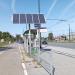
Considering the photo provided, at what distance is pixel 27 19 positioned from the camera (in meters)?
28.9

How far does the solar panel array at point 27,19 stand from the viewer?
28.3m

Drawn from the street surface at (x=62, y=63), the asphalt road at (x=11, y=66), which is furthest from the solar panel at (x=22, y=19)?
the asphalt road at (x=11, y=66)

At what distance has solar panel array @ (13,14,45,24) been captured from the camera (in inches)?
1116

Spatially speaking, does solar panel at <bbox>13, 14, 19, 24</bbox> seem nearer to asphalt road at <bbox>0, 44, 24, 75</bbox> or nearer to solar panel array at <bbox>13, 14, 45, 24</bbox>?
solar panel array at <bbox>13, 14, 45, 24</bbox>

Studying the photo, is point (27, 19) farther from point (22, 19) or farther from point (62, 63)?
point (62, 63)

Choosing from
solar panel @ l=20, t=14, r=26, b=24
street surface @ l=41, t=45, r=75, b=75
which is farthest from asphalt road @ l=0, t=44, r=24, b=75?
solar panel @ l=20, t=14, r=26, b=24

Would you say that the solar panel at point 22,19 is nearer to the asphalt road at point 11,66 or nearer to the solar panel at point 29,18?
the solar panel at point 29,18

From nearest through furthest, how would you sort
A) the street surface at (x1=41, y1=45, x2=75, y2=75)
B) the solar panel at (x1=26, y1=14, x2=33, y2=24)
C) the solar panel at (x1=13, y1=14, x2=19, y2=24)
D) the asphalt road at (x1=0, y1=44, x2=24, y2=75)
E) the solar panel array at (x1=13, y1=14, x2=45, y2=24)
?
the street surface at (x1=41, y1=45, x2=75, y2=75) → the asphalt road at (x1=0, y1=44, x2=24, y2=75) → the solar panel at (x1=26, y1=14, x2=33, y2=24) → the solar panel array at (x1=13, y1=14, x2=45, y2=24) → the solar panel at (x1=13, y1=14, x2=19, y2=24)

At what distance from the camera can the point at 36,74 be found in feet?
41.3

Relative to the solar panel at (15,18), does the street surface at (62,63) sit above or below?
below

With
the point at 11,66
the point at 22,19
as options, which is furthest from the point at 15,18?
the point at 11,66

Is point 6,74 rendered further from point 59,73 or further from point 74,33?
point 74,33

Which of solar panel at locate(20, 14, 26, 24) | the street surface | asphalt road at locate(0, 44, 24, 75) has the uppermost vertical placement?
solar panel at locate(20, 14, 26, 24)

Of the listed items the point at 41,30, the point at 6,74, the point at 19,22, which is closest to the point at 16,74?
the point at 6,74
